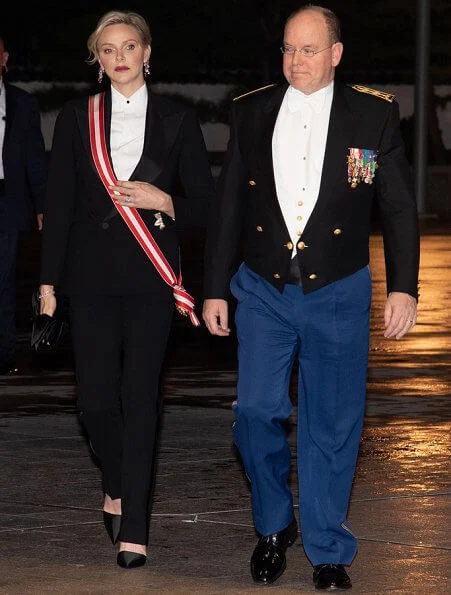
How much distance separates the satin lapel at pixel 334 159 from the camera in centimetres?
645

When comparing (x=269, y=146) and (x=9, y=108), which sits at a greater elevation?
(x=9, y=108)

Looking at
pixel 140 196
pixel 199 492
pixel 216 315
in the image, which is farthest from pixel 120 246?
pixel 199 492

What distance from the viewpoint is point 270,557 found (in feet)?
21.4

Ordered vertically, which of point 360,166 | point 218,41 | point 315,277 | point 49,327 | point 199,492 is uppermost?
point 218,41

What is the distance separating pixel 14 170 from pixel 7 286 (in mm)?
723

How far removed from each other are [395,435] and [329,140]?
11.6 feet

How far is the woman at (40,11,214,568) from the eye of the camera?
684 cm

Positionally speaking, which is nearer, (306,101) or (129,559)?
(306,101)

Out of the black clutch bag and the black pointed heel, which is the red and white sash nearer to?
the black clutch bag

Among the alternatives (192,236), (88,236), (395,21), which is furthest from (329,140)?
(395,21)

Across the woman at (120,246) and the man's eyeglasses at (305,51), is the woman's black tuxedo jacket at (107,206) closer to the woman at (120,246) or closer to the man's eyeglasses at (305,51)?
the woman at (120,246)

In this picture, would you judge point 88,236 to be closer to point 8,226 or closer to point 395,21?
point 8,226

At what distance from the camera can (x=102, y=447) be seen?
700cm

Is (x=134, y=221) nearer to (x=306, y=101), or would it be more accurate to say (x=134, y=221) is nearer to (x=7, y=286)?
(x=306, y=101)
